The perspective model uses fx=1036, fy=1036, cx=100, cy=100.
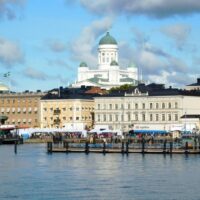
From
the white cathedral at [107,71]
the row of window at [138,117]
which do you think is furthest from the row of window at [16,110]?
the white cathedral at [107,71]

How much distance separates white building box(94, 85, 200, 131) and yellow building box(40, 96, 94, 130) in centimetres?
455

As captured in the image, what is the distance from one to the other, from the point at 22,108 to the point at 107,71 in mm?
36618

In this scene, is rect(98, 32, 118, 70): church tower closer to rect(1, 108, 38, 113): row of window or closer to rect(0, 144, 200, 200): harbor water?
rect(1, 108, 38, 113): row of window

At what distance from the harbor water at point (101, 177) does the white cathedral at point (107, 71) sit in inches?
4239

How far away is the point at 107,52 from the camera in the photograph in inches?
7598

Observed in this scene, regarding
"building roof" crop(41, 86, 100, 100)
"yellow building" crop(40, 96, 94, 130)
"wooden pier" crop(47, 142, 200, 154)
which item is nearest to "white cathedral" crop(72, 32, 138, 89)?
"building roof" crop(41, 86, 100, 100)

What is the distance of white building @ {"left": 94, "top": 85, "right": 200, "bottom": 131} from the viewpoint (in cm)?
13800

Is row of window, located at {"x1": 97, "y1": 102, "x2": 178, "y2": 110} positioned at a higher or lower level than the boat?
higher

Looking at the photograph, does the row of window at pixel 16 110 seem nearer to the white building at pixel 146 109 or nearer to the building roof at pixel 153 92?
the white building at pixel 146 109

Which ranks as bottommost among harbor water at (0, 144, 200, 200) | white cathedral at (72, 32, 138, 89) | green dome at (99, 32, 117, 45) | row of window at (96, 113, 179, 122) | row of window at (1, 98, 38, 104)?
harbor water at (0, 144, 200, 200)

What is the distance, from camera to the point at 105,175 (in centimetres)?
5903

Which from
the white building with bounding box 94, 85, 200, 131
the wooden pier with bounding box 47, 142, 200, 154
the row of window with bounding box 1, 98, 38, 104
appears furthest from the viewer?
the row of window with bounding box 1, 98, 38, 104

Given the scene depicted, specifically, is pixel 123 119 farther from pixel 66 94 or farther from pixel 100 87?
pixel 100 87

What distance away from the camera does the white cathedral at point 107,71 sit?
186 metres
